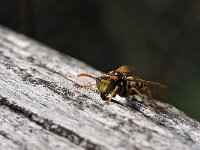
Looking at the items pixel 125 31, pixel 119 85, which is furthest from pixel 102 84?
pixel 125 31

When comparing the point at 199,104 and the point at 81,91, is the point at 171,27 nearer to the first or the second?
the point at 199,104

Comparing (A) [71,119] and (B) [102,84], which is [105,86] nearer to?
(B) [102,84]

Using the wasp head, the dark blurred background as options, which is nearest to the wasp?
the wasp head

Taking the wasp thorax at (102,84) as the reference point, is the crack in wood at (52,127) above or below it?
below

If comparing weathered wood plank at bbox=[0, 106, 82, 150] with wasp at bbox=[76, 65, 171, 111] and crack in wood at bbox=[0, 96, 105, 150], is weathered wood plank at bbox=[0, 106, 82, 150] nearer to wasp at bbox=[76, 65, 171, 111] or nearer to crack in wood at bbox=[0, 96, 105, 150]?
crack in wood at bbox=[0, 96, 105, 150]

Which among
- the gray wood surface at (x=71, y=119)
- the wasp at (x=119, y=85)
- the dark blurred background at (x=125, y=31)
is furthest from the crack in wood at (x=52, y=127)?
the dark blurred background at (x=125, y=31)

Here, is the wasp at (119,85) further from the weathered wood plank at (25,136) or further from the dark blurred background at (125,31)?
the dark blurred background at (125,31)
